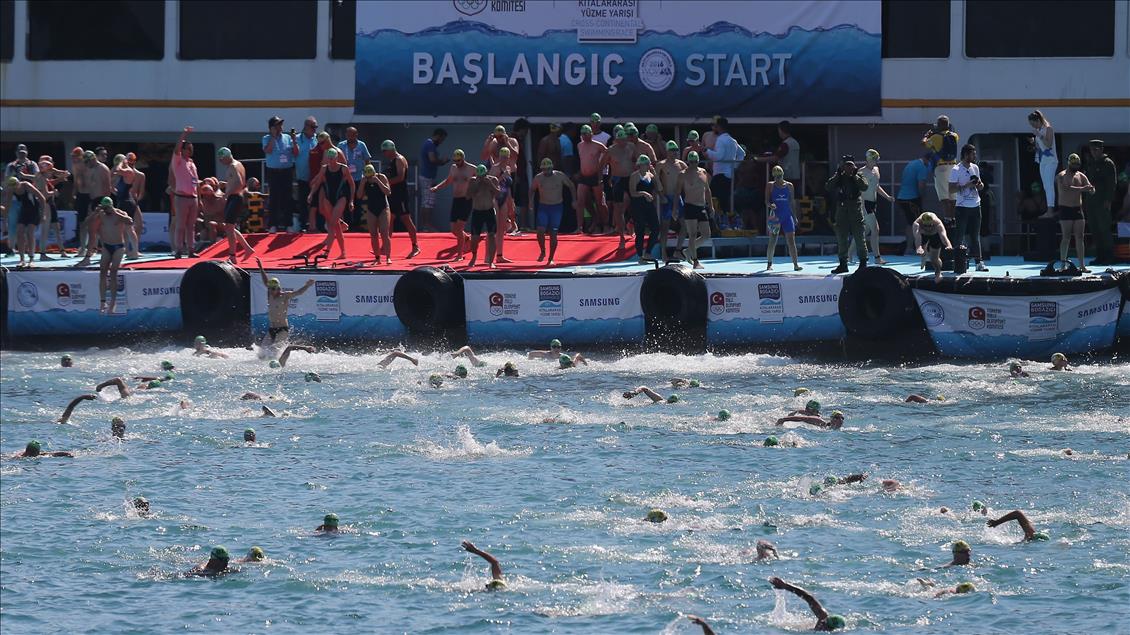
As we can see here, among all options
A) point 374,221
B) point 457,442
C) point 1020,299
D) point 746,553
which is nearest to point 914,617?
point 746,553

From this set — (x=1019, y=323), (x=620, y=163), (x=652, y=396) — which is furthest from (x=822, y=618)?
(x=620, y=163)

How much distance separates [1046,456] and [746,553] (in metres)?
5.22

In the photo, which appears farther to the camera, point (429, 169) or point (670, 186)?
point (429, 169)

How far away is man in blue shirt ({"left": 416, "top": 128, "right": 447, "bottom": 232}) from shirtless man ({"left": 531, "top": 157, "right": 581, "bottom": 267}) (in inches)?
97.6

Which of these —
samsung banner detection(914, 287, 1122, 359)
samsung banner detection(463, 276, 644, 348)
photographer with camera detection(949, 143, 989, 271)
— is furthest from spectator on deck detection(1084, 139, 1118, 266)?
samsung banner detection(463, 276, 644, 348)

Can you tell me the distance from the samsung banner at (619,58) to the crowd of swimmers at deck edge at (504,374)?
6788 millimetres

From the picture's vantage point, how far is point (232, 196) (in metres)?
29.3

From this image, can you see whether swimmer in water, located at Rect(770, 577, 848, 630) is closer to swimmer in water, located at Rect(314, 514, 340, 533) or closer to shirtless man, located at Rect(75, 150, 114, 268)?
swimmer in water, located at Rect(314, 514, 340, 533)

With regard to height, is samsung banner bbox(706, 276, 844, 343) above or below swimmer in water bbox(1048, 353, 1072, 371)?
above

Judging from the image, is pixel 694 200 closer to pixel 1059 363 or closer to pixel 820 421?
pixel 1059 363

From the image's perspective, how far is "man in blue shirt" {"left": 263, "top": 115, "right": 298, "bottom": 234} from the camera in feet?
96.7

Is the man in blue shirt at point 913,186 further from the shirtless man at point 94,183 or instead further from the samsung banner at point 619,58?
the shirtless man at point 94,183

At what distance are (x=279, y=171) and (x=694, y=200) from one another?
301 inches

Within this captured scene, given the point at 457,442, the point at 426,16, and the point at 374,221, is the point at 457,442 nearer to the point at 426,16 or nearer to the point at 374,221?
the point at 374,221
